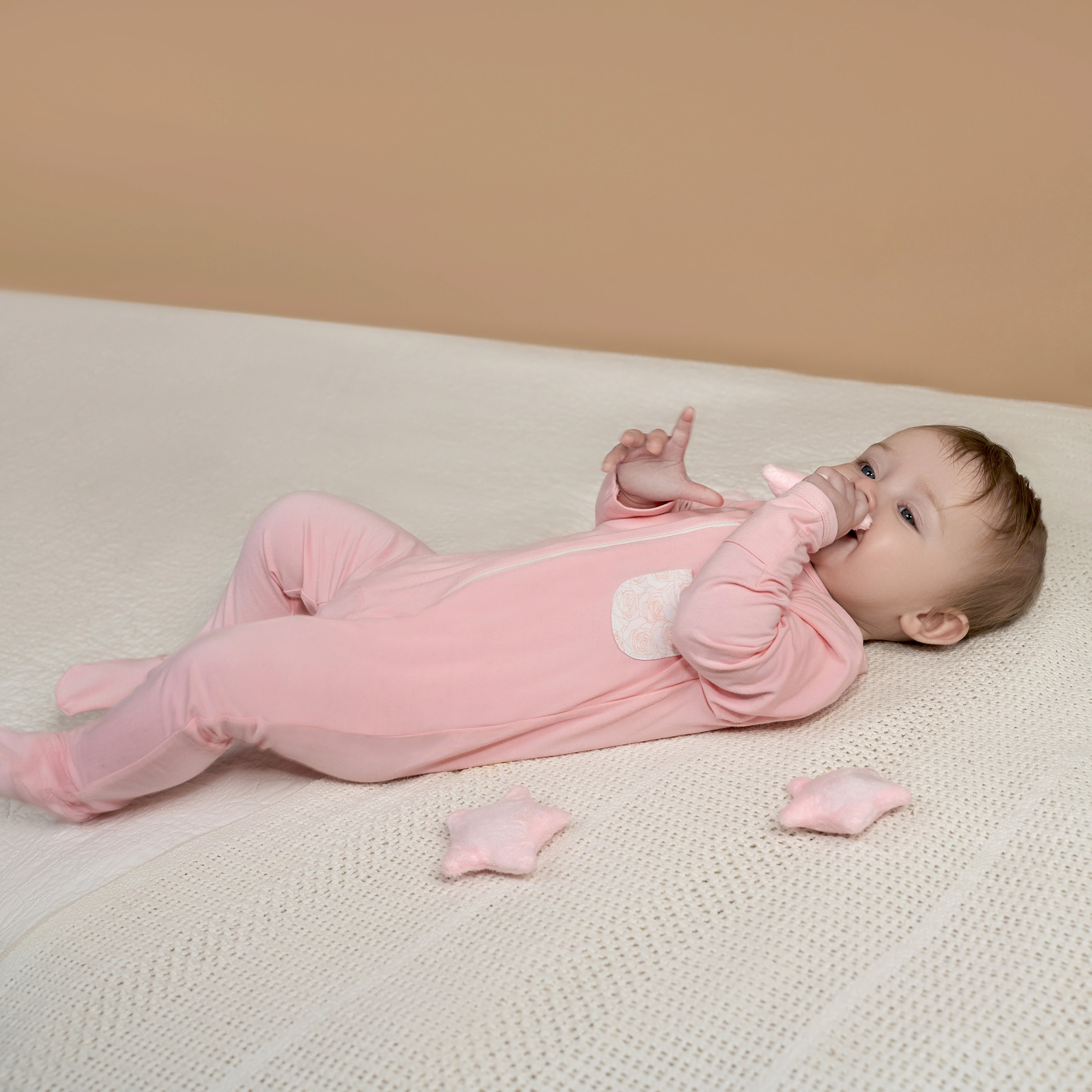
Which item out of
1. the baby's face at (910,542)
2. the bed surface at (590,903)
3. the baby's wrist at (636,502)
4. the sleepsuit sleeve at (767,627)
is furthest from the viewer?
the baby's wrist at (636,502)

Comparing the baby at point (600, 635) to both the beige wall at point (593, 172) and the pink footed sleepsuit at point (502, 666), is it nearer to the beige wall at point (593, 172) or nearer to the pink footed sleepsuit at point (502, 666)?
the pink footed sleepsuit at point (502, 666)

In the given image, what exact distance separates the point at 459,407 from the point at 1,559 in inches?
31.0

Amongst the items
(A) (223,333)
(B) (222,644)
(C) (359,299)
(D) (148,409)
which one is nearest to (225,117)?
(C) (359,299)

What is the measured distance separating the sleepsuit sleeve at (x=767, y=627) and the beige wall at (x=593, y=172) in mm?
1123

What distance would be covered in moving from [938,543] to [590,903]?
546 mm

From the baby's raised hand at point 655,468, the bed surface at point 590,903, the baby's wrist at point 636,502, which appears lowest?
the bed surface at point 590,903

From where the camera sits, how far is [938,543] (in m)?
1.19

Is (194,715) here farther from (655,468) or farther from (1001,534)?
(1001,534)

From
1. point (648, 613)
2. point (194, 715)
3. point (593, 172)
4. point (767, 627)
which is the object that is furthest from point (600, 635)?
point (593, 172)

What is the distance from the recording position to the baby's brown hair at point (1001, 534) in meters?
1.20

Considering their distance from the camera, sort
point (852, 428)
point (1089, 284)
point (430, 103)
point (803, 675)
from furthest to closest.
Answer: point (430, 103)
point (1089, 284)
point (852, 428)
point (803, 675)

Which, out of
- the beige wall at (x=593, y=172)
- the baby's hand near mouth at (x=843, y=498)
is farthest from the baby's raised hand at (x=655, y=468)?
the beige wall at (x=593, y=172)

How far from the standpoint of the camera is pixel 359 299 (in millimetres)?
2545

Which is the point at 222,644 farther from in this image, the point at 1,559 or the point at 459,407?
the point at 459,407
